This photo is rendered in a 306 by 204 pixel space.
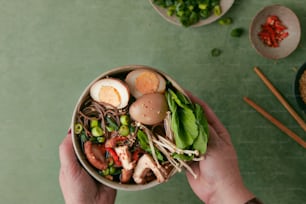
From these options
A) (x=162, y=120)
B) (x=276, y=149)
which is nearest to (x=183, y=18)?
(x=162, y=120)

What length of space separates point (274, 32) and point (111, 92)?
2.63ft

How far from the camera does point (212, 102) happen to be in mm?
1595

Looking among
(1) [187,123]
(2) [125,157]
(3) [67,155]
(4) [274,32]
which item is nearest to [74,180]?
(3) [67,155]

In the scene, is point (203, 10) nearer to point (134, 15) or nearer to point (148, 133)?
point (134, 15)

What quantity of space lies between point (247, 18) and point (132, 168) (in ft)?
2.75

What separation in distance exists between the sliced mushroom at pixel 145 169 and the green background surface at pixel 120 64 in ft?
1.45

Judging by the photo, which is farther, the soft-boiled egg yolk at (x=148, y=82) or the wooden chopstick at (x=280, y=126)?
the wooden chopstick at (x=280, y=126)

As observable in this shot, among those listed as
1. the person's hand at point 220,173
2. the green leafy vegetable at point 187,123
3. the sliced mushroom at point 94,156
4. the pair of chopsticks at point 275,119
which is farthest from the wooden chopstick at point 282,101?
the sliced mushroom at point 94,156

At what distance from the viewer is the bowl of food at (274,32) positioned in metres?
1.56

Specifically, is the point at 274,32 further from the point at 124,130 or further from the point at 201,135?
the point at 124,130

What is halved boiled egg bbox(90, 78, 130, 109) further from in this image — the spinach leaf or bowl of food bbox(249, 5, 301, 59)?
bowl of food bbox(249, 5, 301, 59)

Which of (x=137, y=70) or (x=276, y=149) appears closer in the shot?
(x=137, y=70)

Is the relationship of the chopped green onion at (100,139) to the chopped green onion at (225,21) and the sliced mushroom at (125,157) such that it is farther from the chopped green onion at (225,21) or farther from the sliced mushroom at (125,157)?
the chopped green onion at (225,21)

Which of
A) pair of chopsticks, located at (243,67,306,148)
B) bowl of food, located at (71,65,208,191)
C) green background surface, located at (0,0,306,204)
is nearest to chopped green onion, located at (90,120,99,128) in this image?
bowl of food, located at (71,65,208,191)
